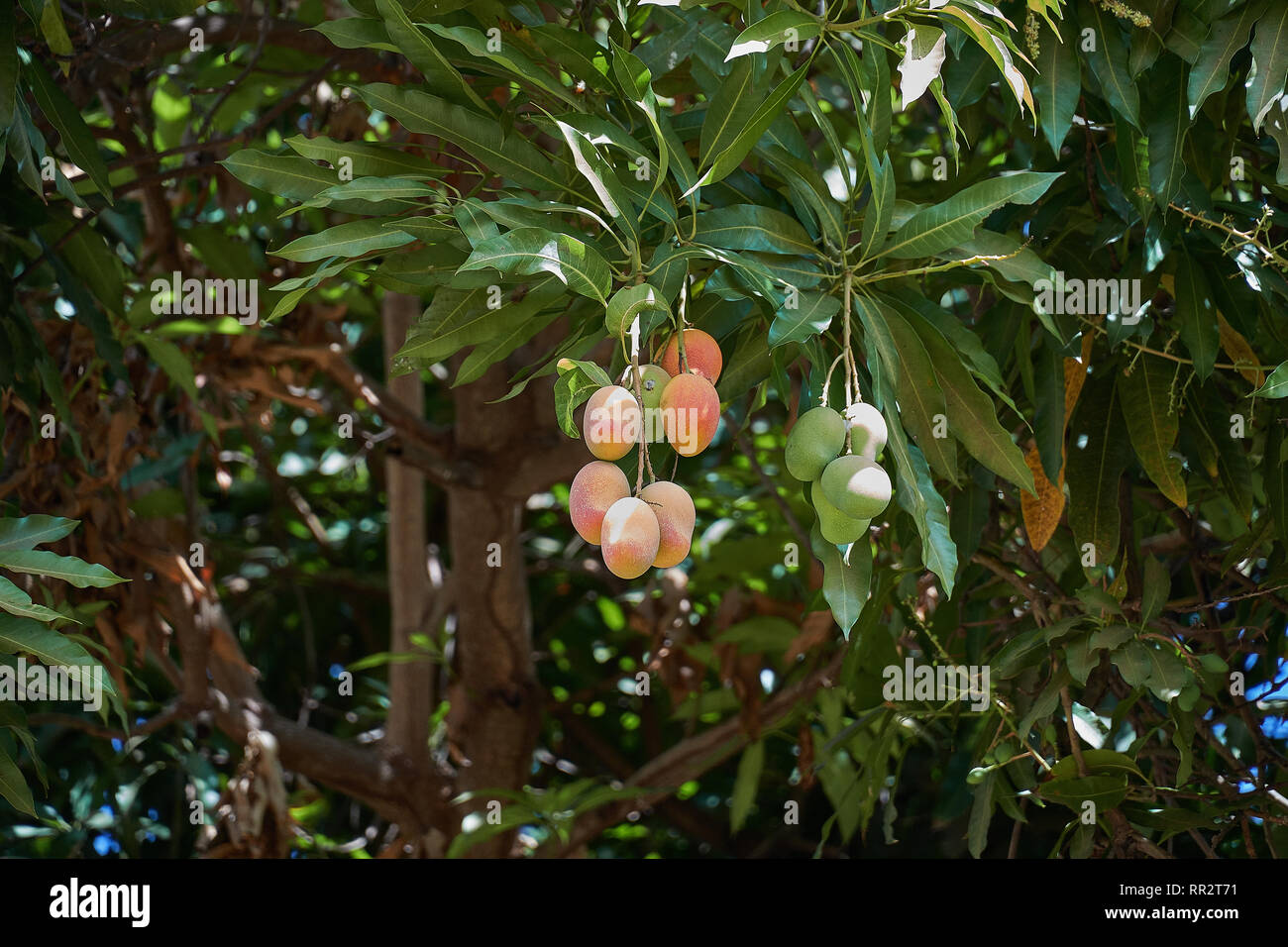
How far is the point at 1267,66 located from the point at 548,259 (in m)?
0.93

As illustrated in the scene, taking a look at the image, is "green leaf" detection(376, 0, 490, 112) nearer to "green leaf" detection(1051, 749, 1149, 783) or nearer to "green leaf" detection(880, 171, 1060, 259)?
"green leaf" detection(880, 171, 1060, 259)

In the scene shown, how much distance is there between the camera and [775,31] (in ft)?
4.01

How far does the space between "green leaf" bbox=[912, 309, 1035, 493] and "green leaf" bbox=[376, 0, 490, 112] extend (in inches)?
22.7

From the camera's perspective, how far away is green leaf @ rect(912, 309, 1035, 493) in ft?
4.87

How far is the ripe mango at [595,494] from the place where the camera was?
1.14 metres

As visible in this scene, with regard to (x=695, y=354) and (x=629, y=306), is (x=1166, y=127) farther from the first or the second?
(x=629, y=306)

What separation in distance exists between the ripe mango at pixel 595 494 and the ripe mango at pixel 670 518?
3cm

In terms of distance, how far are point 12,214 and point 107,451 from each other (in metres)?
0.61

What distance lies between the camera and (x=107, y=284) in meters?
2.32

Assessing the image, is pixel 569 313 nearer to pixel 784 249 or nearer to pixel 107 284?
pixel 784 249

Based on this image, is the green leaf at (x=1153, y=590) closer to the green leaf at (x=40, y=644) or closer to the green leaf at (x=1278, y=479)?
the green leaf at (x=1278, y=479)

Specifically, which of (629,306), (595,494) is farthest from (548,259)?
(595,494)
